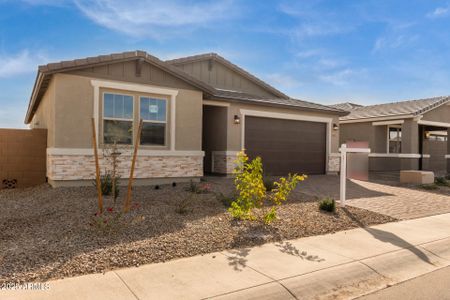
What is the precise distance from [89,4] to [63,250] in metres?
7.20

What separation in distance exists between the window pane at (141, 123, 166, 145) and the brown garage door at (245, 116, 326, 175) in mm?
3900

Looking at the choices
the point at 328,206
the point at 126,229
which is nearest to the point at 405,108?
the point at 328,206

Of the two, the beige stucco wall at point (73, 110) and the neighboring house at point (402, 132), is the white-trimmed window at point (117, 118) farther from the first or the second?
the neighboring house at point (402, 132)

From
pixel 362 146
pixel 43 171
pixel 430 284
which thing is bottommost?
pixel 430 284

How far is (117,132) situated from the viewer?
10.2 m

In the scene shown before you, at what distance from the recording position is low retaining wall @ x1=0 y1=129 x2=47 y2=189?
34.1ft

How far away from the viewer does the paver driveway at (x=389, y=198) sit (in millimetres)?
8883

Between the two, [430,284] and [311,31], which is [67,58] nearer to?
[311,31]

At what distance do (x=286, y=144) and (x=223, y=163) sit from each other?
3.16 m

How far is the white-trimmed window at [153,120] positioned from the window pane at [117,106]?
1.14 feet

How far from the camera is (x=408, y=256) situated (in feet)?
18.3

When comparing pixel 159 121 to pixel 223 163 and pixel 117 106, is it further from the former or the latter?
pixel 223 163

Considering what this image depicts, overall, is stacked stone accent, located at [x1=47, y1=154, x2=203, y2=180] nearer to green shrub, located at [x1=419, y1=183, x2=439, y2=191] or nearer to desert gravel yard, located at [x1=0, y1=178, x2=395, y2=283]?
desert gravel yard, located at [x1=0, y1=178, x2=395, y2=283]

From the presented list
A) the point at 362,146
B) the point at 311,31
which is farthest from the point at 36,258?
the point at 311,31
